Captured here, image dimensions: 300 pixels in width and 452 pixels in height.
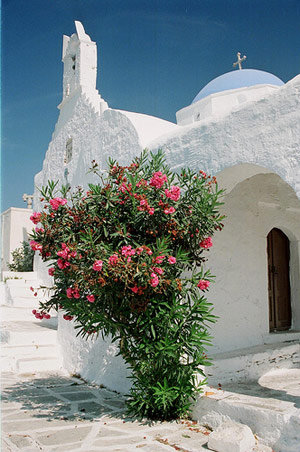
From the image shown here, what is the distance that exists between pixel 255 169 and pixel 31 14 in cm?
323

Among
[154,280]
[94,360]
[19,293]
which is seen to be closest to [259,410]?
[154,280]

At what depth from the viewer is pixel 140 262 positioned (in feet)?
13.0

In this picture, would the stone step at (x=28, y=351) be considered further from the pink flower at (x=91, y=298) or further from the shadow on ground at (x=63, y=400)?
the pink flower at (x=91, y=298)

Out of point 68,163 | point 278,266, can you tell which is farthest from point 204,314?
point 68,163

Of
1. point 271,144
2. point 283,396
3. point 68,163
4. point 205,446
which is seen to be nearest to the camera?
point 205,446

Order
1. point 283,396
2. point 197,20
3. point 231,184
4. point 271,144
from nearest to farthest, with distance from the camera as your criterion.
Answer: point 271,144
point 283,396
point 231,184
point 197,20

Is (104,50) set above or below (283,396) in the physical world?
above

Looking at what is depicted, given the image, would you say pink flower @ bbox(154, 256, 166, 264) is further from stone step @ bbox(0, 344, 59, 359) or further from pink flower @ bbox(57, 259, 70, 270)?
stone step @ bbox(0, 344, 59, 359)

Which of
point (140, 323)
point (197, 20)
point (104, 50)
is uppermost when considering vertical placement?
point (104, 50)

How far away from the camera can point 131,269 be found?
3.84 meters

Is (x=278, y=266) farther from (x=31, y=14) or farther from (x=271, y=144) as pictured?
(x=31, y=14)

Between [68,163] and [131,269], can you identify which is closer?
[131,269]

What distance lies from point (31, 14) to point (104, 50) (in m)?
3.62

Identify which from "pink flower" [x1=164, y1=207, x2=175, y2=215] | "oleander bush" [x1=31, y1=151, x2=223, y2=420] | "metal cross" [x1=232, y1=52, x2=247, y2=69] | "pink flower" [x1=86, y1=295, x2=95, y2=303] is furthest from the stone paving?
"metal cross" [x1=232, y1=52, x2=247, y2=69]
